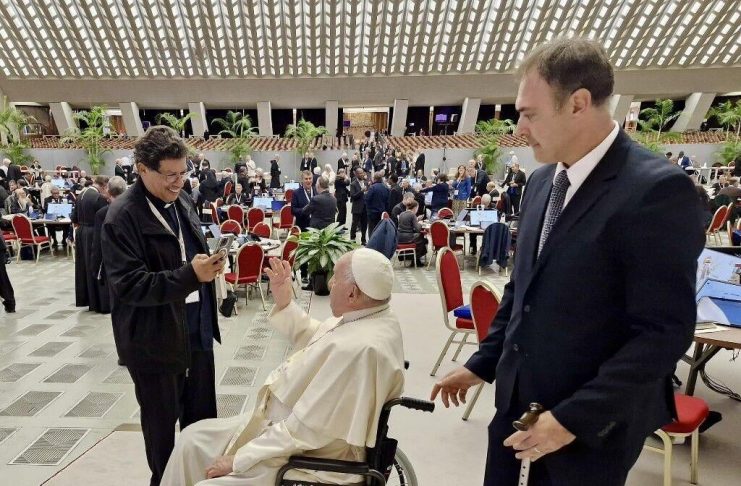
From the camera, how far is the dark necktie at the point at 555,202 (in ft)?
4.16

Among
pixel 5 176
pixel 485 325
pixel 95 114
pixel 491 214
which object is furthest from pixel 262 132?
pixel 485 325

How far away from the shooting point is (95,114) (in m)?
19.6

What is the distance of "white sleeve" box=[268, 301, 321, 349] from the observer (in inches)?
89.7

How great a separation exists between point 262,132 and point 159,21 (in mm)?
8168

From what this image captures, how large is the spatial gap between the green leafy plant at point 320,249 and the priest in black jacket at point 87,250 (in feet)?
7.93

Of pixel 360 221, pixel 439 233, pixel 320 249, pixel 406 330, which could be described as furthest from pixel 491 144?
pixel 406 330

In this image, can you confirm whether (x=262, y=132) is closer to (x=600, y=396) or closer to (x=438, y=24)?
(x=438, y=24)

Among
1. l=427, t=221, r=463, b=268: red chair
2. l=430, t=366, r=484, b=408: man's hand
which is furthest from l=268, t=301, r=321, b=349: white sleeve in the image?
l=427, t=221, r=463, b=268: red chair

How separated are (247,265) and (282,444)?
456 centimetres

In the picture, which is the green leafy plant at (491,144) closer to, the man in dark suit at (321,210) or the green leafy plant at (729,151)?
the green leafy plant at (729,151)

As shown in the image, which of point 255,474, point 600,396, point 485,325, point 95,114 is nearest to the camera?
point 600,396

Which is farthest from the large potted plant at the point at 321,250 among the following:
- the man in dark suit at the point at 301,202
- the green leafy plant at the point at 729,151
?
the green leafy plant at the point at 729,151

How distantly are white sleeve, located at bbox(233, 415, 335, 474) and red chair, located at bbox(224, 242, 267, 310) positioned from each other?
4406 millimetres

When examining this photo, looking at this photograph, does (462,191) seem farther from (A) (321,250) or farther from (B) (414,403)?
(B) (414,403)
